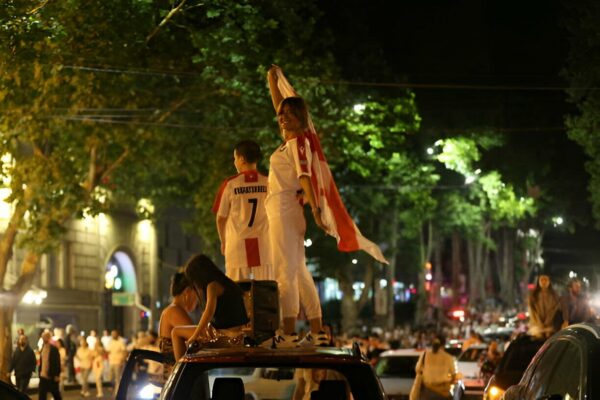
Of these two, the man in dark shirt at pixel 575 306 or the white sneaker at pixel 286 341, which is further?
the man in dark shirt at pixel 575 306

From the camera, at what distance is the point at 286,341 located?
290 inches

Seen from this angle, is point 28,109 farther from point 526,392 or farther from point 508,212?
point 508,212

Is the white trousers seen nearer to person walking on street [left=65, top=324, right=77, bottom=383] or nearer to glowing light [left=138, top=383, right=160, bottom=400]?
glowing light [left=138, top=383, right=160, bottom=400]

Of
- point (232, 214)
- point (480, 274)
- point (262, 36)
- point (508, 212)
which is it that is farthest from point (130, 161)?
point (480, 274)

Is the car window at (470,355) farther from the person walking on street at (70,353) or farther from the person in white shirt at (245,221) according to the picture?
the person in white shirt at (245,221)

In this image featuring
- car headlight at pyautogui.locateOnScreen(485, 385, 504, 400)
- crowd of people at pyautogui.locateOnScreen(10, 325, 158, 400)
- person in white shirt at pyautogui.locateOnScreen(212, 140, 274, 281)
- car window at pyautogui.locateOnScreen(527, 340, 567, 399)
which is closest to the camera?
car window at pyautogui.locateOnScreen(527, 340, 567, 399)

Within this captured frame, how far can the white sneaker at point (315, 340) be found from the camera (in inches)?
293

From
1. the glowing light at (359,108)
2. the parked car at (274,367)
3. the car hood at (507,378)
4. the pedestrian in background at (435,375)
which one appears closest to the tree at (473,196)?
the glowing light at (359,108)

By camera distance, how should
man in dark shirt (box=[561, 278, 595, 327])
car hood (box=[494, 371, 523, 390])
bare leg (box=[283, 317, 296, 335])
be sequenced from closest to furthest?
bare leg (box=[283, 317, 296, 335])
car hood (box=[494, 371, 523, 390])
man in dark shirt (box=[561, 278, 595, 327])

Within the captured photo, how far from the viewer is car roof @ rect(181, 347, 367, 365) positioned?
21.7ft

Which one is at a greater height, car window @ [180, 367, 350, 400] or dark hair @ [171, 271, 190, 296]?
dark hair @ [171, 271, 190, 296]

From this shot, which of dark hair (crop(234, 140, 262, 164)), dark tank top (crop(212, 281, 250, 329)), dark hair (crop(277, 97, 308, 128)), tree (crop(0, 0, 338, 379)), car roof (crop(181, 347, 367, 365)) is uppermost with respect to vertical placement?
tree (crop(0, 0, 338, 379))

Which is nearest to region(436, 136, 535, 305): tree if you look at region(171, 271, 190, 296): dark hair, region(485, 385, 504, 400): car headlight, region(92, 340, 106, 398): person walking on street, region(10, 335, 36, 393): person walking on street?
region(92, 340, 106, 398): person walking on street

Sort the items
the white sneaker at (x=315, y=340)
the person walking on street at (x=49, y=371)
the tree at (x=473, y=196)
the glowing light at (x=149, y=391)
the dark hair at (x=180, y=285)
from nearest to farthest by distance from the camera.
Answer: the white sneaker at (x=315, y=340)
the dark hair at (x=180, y=285)
the glowing light at (x=149, y=391)
the person walking on street at (x=49, y=371)
the tree at (x=473, y=196)
